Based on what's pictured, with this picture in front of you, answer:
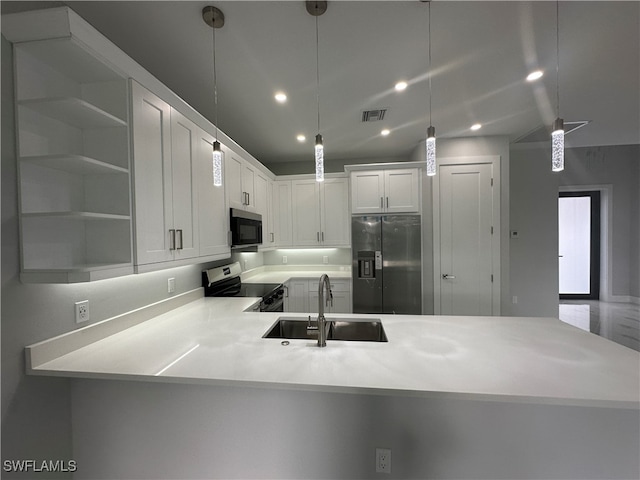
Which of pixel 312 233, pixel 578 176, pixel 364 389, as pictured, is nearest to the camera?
pixel 364 389

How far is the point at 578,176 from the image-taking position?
16.8ft

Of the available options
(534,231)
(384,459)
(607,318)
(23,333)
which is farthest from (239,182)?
(607,318)

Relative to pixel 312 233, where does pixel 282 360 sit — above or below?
below

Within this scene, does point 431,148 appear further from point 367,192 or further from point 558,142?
point 367,192

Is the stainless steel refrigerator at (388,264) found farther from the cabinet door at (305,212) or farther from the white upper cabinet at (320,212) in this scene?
the cabinet door at (305,212)

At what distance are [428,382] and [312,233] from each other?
10.3 ft

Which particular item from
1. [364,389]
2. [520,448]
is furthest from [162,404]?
[520,448]

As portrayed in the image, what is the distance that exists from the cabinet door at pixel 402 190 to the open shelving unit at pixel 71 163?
113 inches

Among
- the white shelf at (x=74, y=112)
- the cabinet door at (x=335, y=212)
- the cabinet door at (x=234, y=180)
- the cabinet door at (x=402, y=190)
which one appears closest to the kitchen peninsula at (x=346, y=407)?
the white shelf at (x=74, y=112)

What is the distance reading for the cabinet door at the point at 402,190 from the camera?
3381 millimetres

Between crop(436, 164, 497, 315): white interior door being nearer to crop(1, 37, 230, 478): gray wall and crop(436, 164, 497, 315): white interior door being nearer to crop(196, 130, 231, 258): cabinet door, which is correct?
crop(196, 130, 231, 258): cabinet door

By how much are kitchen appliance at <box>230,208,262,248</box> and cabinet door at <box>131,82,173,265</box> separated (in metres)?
0.82

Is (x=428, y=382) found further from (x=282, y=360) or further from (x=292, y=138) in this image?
(x=292, y=138)

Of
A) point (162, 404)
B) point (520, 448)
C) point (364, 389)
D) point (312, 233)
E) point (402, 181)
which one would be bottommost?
point (520, 448)
